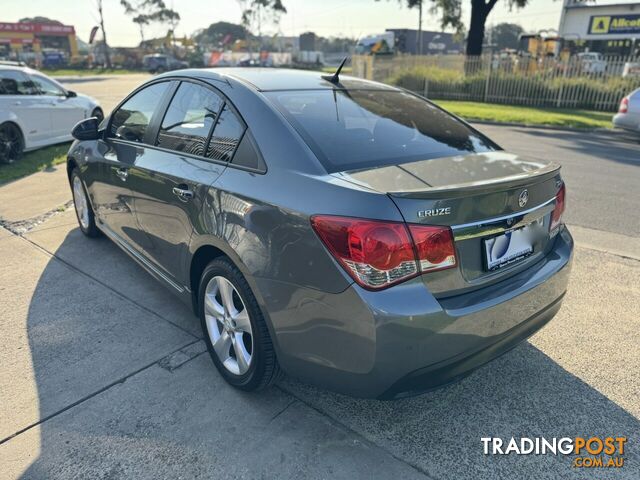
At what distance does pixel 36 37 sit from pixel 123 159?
82233 millimetres

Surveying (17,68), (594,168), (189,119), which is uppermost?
(17,68)

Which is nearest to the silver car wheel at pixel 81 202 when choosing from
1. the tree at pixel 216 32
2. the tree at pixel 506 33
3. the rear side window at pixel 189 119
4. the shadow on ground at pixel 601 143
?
the rear side window at pixel 189 119

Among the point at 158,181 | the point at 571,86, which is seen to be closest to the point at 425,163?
the point at 158,181

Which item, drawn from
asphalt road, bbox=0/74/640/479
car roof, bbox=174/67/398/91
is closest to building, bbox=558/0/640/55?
car roof, bbox=174/67/398/91

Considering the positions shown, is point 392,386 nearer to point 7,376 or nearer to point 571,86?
point 7,376

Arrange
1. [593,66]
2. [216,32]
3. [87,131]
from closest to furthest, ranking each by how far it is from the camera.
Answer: [87,131]
[593,66]
[216,32]

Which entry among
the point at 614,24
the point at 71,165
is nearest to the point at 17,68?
the point at 71,165

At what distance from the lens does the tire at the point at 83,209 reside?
4785 mm

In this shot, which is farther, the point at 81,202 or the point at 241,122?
the point at 81,202

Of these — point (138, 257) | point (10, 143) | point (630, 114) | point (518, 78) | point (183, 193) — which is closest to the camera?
point (183, 193)

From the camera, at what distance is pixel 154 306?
368 cm

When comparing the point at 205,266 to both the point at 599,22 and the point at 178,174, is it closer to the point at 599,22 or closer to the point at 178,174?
the point at 178,174

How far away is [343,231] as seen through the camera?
1.95 meters

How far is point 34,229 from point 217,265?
3.84 m
